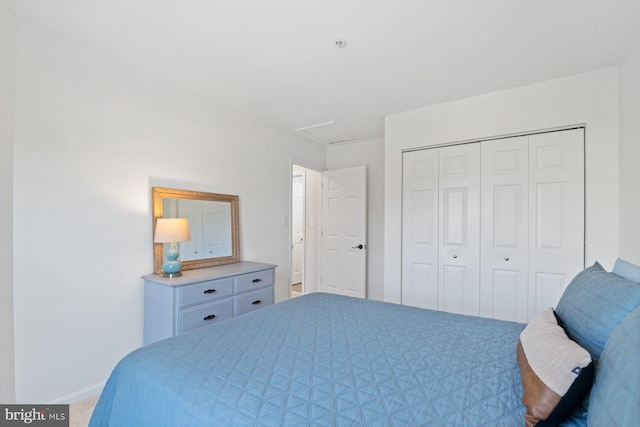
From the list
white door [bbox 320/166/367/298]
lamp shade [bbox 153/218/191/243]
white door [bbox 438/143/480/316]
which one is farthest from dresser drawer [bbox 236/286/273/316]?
white door [bbox 438/143/480/316]

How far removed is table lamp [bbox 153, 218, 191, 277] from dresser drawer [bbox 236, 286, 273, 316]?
592 millimetres

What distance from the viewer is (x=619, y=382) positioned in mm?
721

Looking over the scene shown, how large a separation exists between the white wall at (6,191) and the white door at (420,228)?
125 inches

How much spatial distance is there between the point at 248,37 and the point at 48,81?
1.34 metres

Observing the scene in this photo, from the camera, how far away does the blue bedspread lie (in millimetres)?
922

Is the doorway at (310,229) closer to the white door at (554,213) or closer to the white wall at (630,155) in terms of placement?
the white door at (554,213)

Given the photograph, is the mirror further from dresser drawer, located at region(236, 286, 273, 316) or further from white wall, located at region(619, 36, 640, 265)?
white wall, located at region(619, 36, 640, 265)

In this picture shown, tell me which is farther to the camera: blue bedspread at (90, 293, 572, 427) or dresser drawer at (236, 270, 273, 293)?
dresser drawer at (236, 270, 273, 293)

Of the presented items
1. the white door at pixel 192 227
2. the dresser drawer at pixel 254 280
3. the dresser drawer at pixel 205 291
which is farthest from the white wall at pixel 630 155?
the white door at pixel 192 227

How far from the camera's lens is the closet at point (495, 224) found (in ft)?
8.64

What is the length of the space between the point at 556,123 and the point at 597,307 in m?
2.16

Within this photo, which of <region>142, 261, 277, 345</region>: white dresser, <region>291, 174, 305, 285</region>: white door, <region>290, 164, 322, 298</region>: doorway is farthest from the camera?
<region>291, 174, 305, 285</region>: white door

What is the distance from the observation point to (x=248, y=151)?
355cm

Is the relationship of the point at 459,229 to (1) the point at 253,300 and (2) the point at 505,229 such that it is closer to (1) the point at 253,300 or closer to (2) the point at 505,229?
(2) the point at 505,229
